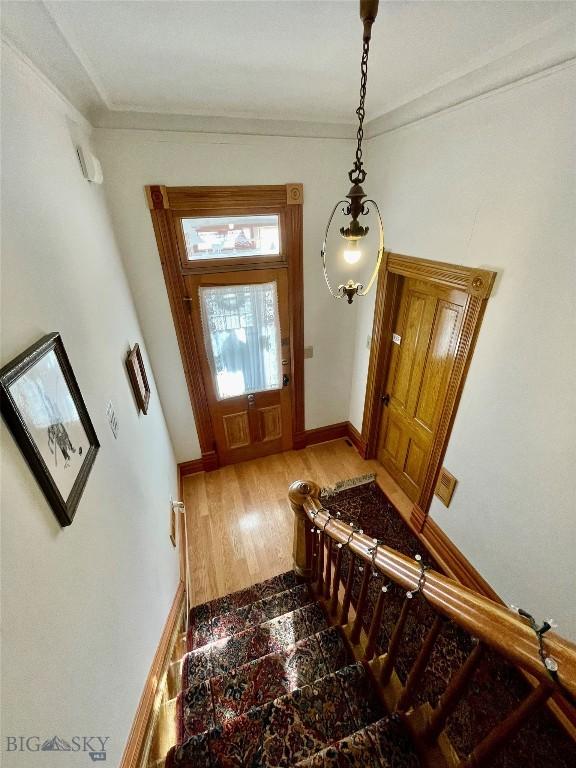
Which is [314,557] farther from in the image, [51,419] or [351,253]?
[351,253]

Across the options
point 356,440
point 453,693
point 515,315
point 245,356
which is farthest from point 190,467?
point 515,315

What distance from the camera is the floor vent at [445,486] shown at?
2.34 m

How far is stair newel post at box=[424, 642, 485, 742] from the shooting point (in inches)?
29.1

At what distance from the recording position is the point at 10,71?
1.09 m

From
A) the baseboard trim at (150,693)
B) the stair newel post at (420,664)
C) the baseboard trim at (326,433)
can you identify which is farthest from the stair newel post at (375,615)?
the baseboard trim at (326,433)

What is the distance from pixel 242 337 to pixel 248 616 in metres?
2.17

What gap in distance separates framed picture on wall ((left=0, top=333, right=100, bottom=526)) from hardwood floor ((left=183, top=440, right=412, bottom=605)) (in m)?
1.90

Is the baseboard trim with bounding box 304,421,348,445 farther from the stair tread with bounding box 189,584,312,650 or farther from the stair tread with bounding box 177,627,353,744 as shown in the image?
the stair tread with bounding box 177,627,353,744

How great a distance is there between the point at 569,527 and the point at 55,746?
2.09m

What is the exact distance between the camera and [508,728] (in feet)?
2.26

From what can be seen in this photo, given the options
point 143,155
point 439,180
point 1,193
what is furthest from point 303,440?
point 1,193

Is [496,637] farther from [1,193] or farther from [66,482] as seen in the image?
[1,193]

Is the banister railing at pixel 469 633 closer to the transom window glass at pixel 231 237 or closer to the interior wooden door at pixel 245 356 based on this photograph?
the interior wooden door at pixel 245 356

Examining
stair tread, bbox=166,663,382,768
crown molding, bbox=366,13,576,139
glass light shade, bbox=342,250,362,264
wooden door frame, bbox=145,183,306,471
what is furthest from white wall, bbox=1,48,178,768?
crown molding, bbox=366,13,576,139
